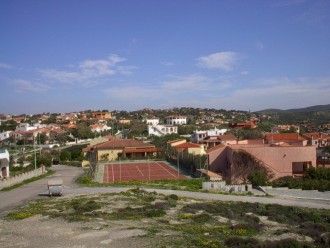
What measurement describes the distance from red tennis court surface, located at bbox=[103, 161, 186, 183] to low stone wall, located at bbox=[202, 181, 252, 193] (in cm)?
811

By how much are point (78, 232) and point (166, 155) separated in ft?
135

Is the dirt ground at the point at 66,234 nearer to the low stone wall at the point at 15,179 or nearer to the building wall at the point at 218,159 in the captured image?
the low stone wall at the point at 15,179

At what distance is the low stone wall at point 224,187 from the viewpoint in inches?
1101

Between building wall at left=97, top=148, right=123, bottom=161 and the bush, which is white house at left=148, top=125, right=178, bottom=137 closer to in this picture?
building wall at left=97, top=148, right=123, bottom=161

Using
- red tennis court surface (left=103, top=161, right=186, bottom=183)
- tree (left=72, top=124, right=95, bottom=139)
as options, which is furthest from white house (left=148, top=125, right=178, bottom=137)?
red tennis court surface (left=103, top=161, right=186, bottom=183)

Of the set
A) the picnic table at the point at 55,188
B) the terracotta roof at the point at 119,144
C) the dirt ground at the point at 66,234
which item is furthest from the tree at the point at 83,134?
the dirt ground at the point at 66,234

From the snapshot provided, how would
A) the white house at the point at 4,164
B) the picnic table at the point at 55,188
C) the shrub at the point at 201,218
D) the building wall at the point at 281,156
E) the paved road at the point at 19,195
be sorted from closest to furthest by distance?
the shrub at the point at 201,218 → the paved road at the point at 19,195 → the picnic table at the point at 55,188 → the building wall at the point at 281,156 → the white house at the point at 4,164

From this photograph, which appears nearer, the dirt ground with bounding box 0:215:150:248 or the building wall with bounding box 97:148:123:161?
the dirt ground with bounding box 0:215:150:248

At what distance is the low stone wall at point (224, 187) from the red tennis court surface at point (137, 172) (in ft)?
26.6

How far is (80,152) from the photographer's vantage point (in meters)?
64.0

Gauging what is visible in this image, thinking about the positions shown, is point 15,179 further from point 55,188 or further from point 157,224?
point 157,224

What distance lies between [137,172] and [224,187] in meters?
15.3

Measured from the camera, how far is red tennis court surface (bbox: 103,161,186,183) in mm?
36719

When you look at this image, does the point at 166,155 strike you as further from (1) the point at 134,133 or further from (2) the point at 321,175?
(1) the point at 134,133
